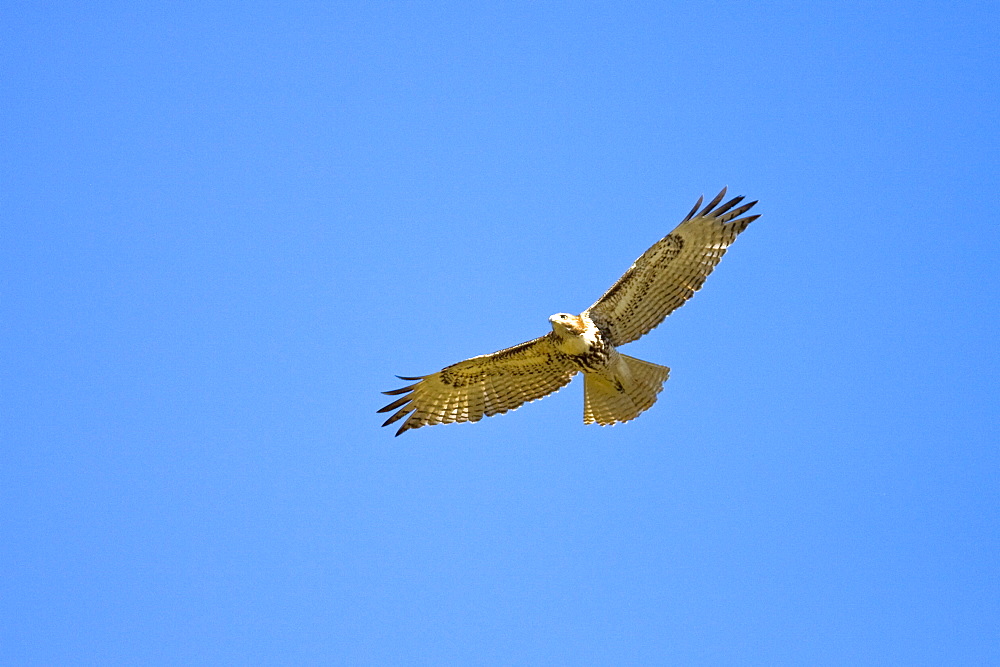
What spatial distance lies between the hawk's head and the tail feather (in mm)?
594

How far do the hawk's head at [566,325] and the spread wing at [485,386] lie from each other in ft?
1.18

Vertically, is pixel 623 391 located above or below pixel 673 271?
below

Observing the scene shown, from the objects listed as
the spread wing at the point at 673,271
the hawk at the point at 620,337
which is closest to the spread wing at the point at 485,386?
the hawk at the point at 620,337

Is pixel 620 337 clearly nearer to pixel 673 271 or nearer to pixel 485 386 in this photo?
pixel 673 271

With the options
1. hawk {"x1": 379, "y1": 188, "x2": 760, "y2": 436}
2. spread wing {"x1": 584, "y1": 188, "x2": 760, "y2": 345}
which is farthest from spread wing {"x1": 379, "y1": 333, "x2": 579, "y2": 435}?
spread wing {"x1": 584, "y1": 188, "x2": 760, "y2": 345}

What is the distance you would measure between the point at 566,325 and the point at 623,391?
115 centimetres

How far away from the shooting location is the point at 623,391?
51.6ft

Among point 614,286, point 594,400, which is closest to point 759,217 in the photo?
point 614,286

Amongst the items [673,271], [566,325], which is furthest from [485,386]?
[673,271]

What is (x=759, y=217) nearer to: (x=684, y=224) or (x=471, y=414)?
(x=684, y=224)

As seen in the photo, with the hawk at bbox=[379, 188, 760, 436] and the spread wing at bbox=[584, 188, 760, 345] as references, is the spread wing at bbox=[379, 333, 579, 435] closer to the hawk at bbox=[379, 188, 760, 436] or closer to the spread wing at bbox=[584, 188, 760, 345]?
the hawk at bbox=[379, 188, 760, 436]

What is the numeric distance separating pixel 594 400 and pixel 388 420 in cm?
253

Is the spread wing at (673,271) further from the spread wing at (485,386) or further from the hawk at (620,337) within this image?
the spread wing at (485,386)

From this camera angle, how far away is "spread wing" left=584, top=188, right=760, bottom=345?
15328 millimetres
